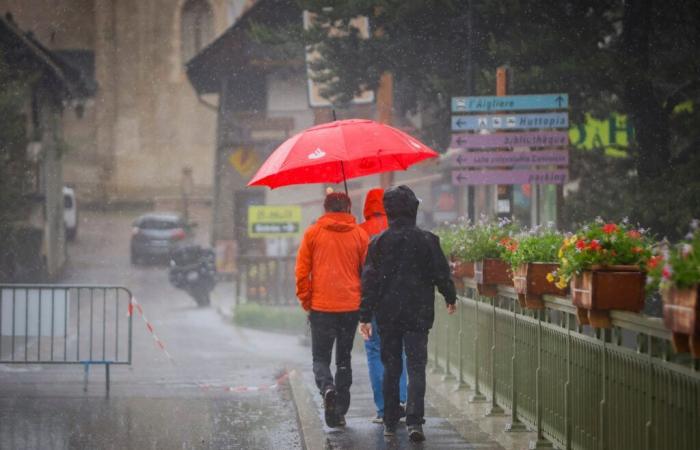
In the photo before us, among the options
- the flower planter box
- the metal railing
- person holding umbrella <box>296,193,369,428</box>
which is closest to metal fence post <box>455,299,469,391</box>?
the flower planter box

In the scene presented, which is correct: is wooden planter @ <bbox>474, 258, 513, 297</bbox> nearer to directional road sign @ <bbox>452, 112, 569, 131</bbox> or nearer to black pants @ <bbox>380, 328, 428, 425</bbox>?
black pants @ <bbox>380, 328, 428, 425</bbox>

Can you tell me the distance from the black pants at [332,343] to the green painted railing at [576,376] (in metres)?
1.21

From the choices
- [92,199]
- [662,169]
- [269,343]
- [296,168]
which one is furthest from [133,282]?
[296,168]

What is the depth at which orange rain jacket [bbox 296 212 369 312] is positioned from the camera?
9.56 meters

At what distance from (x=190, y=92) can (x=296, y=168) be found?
163 feet

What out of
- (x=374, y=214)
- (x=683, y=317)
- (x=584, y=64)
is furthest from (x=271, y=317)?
(x=683, y=317)

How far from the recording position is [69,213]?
4416cm

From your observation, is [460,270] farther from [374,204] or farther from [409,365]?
[409,365]

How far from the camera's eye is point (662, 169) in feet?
54.6

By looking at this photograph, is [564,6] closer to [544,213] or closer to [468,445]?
[544,213]

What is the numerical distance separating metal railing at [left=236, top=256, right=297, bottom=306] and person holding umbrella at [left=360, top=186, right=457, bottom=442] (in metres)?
18.1

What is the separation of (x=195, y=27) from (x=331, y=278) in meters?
51.8

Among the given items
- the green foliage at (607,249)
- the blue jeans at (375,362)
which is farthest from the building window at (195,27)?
the green foliage at (607,249)

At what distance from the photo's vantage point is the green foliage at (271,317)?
2476 cm
